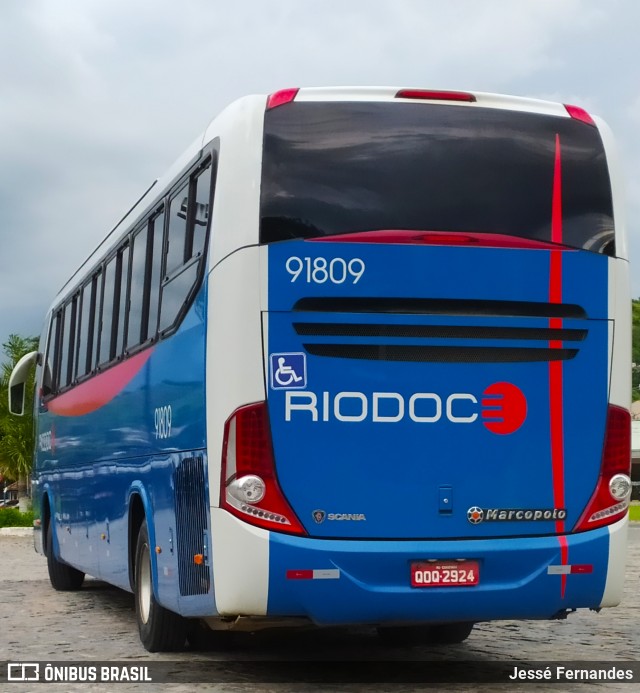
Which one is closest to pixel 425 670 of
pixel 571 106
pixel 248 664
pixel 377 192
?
pixel 248 664

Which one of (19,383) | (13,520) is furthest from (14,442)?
(19,383)

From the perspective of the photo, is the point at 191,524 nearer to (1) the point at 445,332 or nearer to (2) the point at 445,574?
(2) the point at 445,574

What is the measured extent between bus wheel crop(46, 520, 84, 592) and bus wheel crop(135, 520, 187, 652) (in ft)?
23.0

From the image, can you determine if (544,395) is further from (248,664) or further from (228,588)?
(248,664)

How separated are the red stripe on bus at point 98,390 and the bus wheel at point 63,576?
1951 millimetres

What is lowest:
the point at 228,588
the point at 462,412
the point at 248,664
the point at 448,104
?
the point at 248,664

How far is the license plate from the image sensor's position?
8.45 m

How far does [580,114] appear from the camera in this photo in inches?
373

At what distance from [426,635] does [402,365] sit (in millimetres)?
3594

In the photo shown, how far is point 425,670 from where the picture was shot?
385 inches

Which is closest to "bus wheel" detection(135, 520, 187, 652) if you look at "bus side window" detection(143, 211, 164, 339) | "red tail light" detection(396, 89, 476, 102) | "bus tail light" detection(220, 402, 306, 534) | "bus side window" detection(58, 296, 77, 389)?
"bus side window" detection(143, 211, 164, 339)

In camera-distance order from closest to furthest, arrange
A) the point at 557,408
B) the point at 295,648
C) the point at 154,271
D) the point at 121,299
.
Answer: the point at 557,408, the point at 154,271, the point at 295,648, the point at 121,299

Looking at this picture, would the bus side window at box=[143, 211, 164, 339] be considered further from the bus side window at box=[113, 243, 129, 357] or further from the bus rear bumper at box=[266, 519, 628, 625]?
the bus rear bumper at box=[266, 519, 628, 625]

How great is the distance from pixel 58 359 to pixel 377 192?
9535 millimetres
